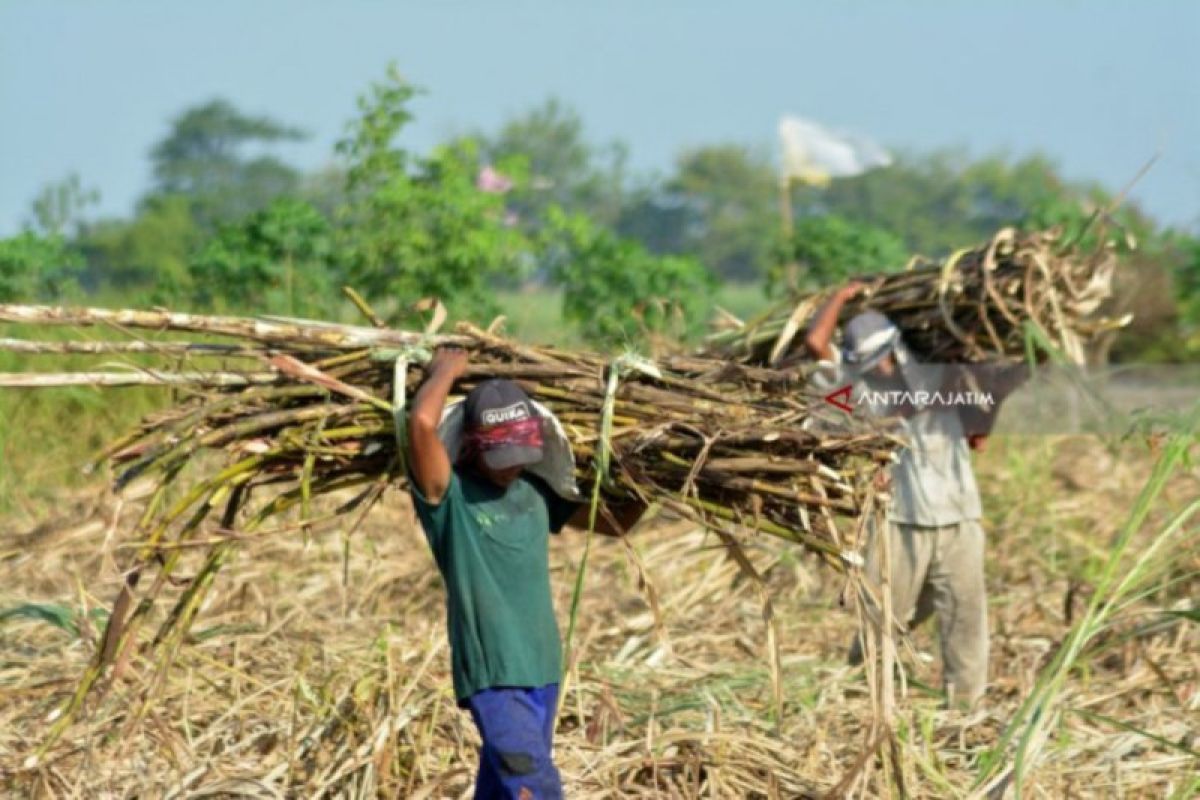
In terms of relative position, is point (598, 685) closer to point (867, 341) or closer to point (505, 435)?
point (867, 341)

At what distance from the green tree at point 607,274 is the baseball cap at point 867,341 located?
4877 mm

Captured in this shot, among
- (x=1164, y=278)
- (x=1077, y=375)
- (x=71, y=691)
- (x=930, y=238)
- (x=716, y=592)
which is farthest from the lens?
(x=930, y=238)

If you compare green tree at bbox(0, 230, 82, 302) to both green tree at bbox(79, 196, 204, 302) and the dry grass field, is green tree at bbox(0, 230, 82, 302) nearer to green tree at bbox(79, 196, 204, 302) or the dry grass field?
the dry grass field

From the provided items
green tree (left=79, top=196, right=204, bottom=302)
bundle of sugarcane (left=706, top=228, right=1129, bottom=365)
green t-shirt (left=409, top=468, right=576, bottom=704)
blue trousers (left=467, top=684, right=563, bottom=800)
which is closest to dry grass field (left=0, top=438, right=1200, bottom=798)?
green t-shirt (left=409, top=468, right=576, bottom=704)

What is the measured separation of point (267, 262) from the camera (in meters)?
11.4

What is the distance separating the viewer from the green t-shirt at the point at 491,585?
4621 millimetres

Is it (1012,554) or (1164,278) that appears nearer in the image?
(1012,554)

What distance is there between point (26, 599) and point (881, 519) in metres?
3.83

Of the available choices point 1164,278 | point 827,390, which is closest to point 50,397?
point 827,390

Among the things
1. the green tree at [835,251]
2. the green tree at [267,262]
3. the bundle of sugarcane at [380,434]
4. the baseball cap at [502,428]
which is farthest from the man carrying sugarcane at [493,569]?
the green tree at [835,251]

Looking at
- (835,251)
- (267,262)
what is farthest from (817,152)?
(267,262)

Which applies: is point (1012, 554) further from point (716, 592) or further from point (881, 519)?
point (881, 519)

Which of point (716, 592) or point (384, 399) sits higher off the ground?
point (384, 399)

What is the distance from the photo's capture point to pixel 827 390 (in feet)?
21.4
